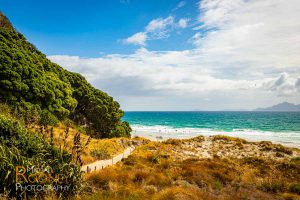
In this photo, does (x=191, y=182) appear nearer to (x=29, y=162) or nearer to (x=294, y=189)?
(x=294, y=189)

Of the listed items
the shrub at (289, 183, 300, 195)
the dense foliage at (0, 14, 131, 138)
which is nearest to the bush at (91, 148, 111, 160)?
the dense foliage at (0, 14, 131, 138)

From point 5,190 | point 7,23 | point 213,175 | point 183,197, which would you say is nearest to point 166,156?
point 213,175

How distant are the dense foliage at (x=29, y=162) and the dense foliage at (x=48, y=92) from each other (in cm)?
397

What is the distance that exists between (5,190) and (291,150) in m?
22.5

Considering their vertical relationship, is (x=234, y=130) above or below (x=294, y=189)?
below

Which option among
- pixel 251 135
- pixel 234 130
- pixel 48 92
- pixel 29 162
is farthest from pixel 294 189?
pixel 234 130

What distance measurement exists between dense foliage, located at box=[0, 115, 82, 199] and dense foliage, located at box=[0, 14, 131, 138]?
3.97 metres

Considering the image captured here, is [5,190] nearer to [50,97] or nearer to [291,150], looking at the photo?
[50,97]

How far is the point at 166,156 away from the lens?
1748cm

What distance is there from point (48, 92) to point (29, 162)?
16.3 m

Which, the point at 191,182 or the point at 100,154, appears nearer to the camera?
the point at 191,182

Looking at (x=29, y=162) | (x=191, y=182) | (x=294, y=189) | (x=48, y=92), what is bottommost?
(x=294, y=189)

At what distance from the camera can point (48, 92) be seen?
21.2 meters

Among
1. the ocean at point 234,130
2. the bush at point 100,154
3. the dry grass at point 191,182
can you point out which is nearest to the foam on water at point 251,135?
the ocean at point 234,130
